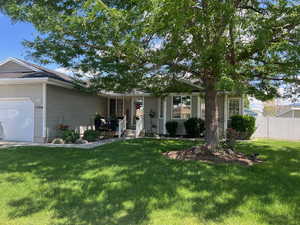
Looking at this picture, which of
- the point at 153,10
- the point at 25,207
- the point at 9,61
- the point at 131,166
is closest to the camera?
the point at 25,207

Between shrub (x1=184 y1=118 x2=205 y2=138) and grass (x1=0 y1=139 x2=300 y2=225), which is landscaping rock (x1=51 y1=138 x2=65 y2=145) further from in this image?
shrub (x1=184 y1=118 x2=205 y2=138)

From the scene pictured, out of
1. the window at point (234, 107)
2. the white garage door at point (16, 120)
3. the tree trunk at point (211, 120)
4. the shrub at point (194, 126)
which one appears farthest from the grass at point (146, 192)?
the window at point (234, 107)

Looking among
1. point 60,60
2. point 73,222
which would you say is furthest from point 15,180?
point 60,60

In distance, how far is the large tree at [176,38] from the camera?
4.92 m

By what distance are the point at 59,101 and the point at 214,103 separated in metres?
7.83

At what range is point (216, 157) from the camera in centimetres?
687

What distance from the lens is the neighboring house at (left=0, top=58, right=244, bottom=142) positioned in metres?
10.3

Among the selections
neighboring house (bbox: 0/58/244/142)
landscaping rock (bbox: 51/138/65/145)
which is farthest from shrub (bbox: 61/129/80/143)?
neighboring house (bbox: 0/58/244/142)

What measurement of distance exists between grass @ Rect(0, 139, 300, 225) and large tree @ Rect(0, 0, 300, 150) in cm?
222

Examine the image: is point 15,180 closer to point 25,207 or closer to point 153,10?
point 25,207

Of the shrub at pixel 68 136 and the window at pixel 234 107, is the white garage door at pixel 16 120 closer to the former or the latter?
the shrub at pixel 68 136

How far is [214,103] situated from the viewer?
24.6 ft

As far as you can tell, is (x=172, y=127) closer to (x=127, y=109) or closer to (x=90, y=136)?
(x=127, y=109)

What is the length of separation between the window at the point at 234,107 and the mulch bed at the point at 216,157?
6605 millimetres
